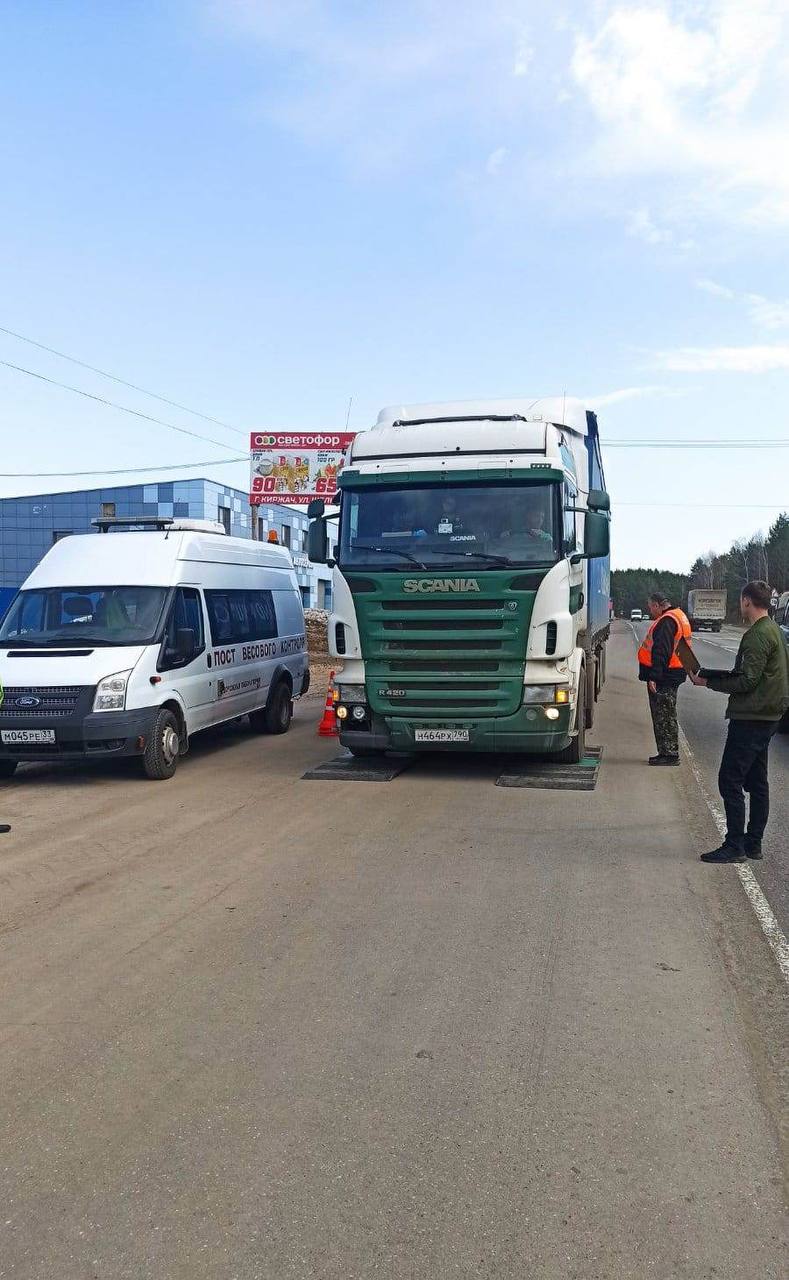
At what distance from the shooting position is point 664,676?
36.2 ft

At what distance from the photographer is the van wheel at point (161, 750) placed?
10211 mm

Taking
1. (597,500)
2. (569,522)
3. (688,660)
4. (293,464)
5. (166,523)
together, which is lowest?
(688,660)

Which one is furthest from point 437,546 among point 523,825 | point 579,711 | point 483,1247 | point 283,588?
point 483,1247

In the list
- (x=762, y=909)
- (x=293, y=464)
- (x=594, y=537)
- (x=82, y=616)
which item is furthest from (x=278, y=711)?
(x=293, y=464)

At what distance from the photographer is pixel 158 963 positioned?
510 centimetres

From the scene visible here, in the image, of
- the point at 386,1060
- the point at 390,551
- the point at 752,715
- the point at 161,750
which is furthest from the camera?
the point at 161,750

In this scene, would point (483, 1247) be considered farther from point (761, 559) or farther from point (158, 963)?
point (761, 559)

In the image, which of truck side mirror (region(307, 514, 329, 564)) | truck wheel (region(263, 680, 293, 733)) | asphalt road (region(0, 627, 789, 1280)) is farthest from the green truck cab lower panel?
truck wheel (region(263, 680, 293, 733))

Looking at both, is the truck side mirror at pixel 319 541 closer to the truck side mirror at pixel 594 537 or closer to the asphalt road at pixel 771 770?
the truck side mirror at pixel 594 537

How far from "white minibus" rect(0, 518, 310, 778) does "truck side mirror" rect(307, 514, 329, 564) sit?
5.35 feet

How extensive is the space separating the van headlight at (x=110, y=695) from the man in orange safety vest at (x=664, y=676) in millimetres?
5404

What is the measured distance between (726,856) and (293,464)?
28128mm

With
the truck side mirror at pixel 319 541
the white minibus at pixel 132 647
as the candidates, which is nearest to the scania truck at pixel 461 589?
the truck side mirror at pixel 319 541

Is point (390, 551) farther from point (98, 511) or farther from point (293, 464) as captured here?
point (98, 511)
